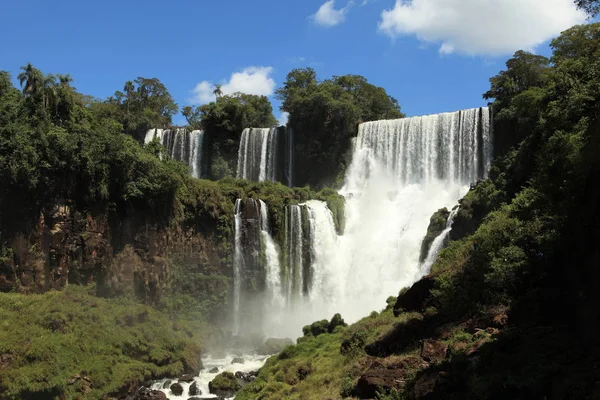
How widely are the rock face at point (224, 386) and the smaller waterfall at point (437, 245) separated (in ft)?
44.2

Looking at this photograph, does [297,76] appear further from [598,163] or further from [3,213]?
[598,163]

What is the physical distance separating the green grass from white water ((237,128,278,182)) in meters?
22.0

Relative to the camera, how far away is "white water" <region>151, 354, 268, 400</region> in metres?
25.1

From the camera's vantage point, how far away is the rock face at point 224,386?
24734 millimetres

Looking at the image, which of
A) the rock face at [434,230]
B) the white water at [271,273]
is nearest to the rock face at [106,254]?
the white water at [271,273]

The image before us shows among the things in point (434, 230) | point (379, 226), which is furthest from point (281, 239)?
point (434, 230)

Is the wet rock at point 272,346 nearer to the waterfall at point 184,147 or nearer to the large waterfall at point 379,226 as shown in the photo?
the large waterfall at point 379,226

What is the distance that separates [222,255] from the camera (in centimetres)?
3694

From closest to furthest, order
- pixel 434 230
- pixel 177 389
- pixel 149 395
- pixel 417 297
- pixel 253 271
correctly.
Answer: pixel 417 297
pixel 149 395
pixel 177 389
pixel 434 230
pixel 253 271

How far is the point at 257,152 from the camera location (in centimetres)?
5166

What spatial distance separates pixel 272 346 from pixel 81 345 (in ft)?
35.3

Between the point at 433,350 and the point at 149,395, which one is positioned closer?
the point at 433,350

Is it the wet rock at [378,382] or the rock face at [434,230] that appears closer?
the wet rock at [378,382]

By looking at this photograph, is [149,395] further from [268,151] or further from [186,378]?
[268,151]
